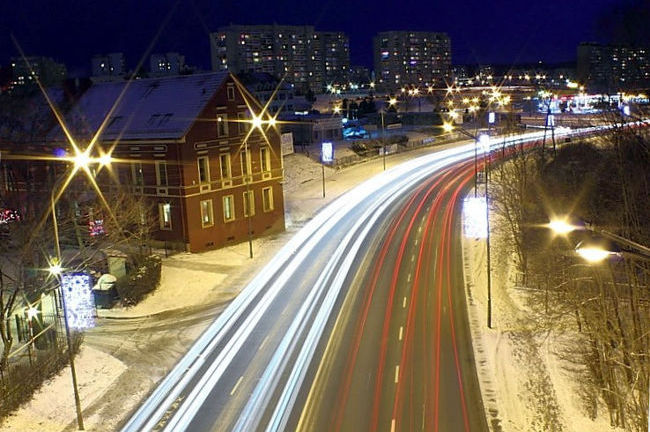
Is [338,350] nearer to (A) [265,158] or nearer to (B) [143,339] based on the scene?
(B) [143,339]

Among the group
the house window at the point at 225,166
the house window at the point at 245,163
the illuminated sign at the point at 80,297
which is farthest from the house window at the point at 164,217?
the illuminated sign at the point at 80,297

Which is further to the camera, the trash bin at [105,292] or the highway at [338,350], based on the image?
the trash bin at [105,292]

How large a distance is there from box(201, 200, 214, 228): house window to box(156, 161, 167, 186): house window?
2809 millimetres

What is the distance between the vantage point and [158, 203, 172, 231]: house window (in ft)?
135

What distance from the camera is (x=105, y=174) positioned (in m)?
40.9

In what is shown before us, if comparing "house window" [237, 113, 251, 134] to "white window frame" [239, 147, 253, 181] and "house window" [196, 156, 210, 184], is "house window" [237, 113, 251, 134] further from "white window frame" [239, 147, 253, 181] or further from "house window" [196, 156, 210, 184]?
"house window" [196, 156, 210, 184]

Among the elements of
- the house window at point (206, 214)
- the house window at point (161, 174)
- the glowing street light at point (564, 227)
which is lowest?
the house window at point (206, 214)

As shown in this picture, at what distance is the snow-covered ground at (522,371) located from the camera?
2073cm

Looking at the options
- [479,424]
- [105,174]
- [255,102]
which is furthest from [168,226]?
[479,424]

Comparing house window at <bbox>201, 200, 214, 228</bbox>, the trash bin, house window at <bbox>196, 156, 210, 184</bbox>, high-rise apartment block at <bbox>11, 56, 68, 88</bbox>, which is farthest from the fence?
high-rise apartment block at <bbox>11, 56, 68, 88</bbox>

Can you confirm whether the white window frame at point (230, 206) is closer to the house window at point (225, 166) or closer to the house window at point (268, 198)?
the house window at point (225, 166)

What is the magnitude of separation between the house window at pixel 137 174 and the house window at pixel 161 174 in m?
1.31

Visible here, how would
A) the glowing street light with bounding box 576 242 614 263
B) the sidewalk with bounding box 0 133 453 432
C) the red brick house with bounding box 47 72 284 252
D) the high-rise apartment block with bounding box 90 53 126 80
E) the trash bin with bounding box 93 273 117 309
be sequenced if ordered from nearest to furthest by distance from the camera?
the glowing street light with bounding box 576 242 614 263 → the sidewalk with bounding box 0 133 453 432 → the trash bin with bounding box 93 273 117 309 → the red brick house with bounding box 47 72 284 252 → the high-rise apartment block with bounding box 90 53 126 80

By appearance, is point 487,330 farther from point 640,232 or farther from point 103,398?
point 103,398
